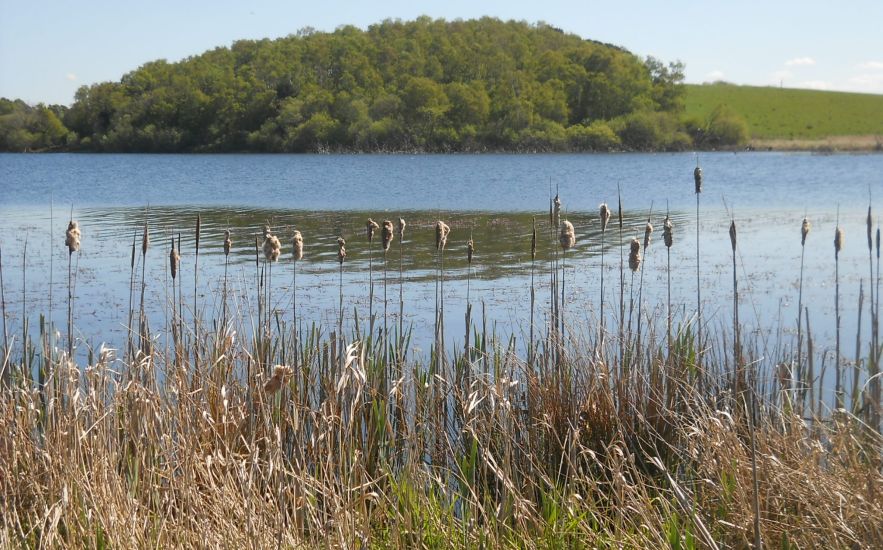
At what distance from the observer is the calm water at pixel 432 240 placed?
31.8 feet

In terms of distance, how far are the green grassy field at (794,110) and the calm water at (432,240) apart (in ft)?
138

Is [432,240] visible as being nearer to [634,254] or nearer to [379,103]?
[634,254]

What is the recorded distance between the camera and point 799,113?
83500mm

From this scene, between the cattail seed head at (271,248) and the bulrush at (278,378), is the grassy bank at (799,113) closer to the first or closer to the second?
the cattail seed head at (271,248)

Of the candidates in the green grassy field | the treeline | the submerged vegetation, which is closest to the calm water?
the submerged vegetation

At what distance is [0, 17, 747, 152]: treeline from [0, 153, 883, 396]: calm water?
125ft

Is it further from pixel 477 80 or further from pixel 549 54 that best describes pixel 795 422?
pixel 549 54

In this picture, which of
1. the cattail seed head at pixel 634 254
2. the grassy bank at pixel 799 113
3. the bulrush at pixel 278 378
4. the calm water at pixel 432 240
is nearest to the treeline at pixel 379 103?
the grassy bank at pixel 799 113

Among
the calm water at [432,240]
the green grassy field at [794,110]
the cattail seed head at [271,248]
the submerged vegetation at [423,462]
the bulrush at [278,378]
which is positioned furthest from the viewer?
the green grassy field at [794,110]

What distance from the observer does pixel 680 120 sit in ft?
275

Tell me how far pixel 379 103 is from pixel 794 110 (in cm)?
3872

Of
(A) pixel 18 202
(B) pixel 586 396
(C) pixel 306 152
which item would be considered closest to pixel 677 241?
(B) pixel 586 396

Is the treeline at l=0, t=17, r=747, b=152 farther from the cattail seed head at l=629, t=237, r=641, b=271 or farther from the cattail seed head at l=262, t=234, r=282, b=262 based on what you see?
the cattail seed head at l=262, t=234, r=282, b=262

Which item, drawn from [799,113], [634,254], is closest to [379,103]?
[799,113]
